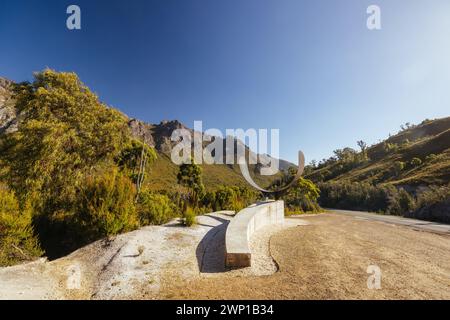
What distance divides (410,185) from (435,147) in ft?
118

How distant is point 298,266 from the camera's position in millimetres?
4926

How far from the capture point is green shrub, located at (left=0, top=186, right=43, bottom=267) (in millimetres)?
5406

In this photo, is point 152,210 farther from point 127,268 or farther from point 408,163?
point 408,163

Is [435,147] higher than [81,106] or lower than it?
higher

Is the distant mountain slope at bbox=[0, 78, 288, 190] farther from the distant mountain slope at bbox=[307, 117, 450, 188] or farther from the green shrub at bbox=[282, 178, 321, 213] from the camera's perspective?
the green shrub at bbox=[282, 178, 321, 213]

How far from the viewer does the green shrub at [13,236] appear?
5.41 metres

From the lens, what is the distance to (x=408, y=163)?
59875 millimetres

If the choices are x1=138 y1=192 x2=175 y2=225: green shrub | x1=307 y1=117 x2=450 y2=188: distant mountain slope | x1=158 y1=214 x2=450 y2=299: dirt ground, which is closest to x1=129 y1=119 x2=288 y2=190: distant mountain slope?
x1=307 y1=117 x2=450 y2=188: distant mountain slope

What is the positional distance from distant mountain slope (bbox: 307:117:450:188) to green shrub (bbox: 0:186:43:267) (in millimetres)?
45490

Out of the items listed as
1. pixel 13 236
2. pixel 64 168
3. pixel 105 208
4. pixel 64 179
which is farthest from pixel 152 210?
pixel 64 168

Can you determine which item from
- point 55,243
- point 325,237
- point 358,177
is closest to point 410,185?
point 358,177

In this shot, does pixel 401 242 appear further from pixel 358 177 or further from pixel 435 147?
pixel 435 147

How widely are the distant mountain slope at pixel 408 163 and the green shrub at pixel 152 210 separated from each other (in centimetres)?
4142

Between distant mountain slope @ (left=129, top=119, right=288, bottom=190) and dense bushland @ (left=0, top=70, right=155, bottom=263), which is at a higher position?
distant mountain slope @ (left=129, top=119, right=288, bottom=190)
